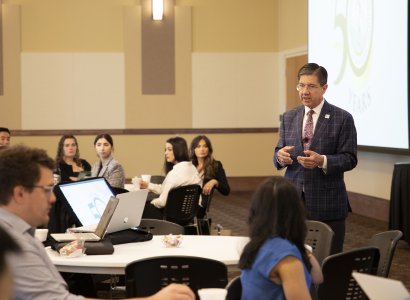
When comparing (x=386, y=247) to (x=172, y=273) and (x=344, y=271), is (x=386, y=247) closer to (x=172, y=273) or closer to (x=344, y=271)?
(x=344, y=271)

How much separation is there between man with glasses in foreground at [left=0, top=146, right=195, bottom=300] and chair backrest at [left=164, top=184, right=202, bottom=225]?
438 centimetres

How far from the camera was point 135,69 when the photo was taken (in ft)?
45.9

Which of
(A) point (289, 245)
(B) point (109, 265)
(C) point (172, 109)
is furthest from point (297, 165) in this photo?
(C) point (172, 109)

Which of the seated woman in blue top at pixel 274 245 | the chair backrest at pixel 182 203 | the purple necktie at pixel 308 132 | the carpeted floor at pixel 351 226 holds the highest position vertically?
the purple necktie at pixel 308 132

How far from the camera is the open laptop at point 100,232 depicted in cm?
455

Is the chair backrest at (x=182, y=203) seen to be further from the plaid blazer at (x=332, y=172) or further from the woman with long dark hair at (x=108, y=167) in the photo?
the plaid blazer at (x=332, y=172)

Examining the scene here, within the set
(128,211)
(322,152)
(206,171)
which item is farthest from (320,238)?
(206,171)

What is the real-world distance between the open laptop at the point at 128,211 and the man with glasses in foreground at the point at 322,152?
105cm

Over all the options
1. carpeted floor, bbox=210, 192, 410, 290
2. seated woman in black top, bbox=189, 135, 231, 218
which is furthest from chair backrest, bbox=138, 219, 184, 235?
seated woman in black top, bbox=189, 135, 231, 218

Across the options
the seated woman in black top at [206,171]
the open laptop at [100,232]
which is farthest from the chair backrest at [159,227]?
the seated woman in black top at [206,171]

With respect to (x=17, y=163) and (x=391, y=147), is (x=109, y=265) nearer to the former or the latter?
(x=17, y=163)

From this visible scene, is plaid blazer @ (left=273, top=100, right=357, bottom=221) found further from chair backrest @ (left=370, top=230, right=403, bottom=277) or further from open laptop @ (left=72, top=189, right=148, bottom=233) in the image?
open laptop @ (left=72, top=189, right=148, bottom=233)

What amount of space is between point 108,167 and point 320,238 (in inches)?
148

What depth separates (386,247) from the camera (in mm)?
4184
